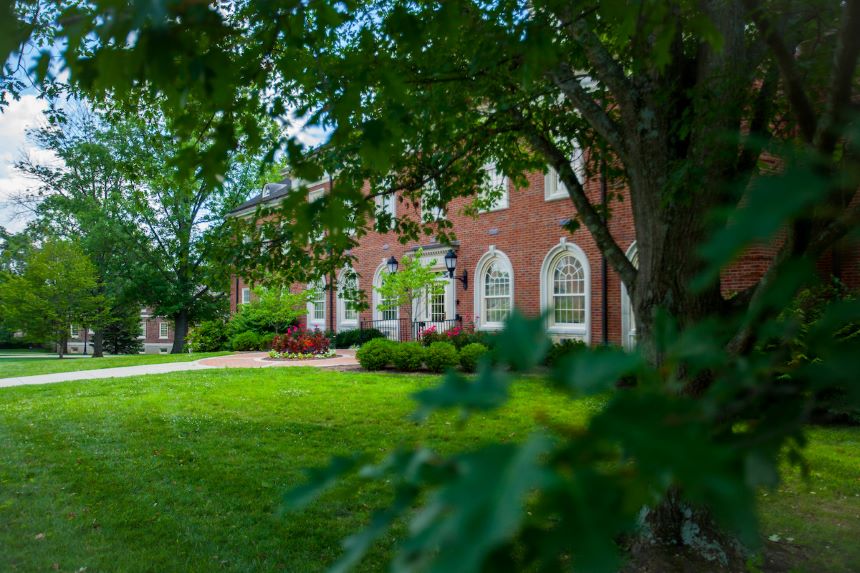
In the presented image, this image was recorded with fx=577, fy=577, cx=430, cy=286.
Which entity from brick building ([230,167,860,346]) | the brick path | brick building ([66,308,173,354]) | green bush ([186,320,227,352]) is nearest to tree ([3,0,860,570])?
brick building ([230,167,860,346])

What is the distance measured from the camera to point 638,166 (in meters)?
4.23

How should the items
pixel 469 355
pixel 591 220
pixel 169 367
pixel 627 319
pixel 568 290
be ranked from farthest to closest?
pixel 169 367
pixel 568 290
pixel 627 319
pixel 469 355
pixel 591 220

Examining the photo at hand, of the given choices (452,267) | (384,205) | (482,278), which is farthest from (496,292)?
(384,205)

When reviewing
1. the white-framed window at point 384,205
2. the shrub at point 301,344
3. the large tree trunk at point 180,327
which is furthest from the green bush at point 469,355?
the large tree trunk at point 180,327

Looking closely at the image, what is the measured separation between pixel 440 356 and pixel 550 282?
470cm

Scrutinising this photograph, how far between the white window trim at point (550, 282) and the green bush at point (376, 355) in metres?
4.13

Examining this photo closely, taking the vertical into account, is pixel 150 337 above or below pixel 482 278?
below

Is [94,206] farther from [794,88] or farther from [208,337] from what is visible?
[794,88]

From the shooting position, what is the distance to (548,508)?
57cm

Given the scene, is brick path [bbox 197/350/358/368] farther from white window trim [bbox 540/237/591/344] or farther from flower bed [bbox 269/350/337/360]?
white window trim [bbox 540/237/591/344]

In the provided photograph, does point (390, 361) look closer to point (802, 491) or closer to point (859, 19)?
point (802, 491)

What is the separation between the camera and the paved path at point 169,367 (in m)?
14.0

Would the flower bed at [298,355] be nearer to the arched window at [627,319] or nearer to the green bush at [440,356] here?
the green bush at [440,356]

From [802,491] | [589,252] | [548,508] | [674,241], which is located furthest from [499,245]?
[548,508]
